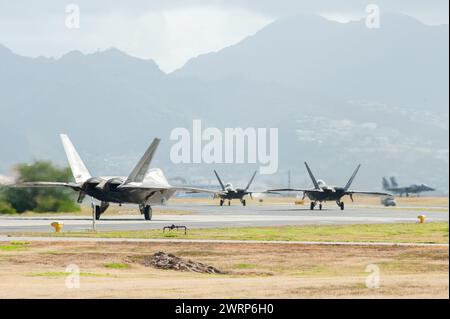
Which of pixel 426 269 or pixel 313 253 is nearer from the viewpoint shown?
pixel 426 269

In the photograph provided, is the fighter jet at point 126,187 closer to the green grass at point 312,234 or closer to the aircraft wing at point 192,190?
the aircraft wing at point 192,190

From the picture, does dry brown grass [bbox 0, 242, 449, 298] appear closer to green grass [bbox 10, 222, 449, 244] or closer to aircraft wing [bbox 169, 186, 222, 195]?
green grass [bbox 10, 222, 449, 244]

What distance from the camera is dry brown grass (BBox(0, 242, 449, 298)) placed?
93.3 ft

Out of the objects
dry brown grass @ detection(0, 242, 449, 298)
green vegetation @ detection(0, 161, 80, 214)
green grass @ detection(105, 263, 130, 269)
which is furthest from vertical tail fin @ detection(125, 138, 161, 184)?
green grass @ detection(105, 263, 130, 269)

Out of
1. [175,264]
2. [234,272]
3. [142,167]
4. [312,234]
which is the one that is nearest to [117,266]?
[175,264]

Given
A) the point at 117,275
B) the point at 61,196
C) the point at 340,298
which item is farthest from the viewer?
the point at 61,196

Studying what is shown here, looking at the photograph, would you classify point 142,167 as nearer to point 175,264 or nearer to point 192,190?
point 192,190

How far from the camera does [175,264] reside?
132 feet

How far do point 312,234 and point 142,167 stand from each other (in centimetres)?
2376

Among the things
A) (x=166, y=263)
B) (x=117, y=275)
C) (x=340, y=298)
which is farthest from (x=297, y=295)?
(x=166, y=263)

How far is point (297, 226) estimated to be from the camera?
2726 inches
